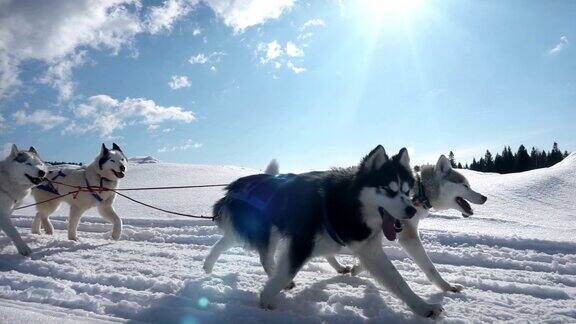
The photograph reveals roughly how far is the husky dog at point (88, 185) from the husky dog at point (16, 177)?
2.92ft

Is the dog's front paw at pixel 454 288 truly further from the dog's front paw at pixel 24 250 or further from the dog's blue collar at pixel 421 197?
the dog's front paw at pixel 24 250

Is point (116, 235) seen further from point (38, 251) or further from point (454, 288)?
point (454, 288)

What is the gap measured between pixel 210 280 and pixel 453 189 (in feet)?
10.0

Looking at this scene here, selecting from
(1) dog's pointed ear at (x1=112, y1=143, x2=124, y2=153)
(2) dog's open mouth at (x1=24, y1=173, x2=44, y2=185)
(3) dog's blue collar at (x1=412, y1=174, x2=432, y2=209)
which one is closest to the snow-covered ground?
(3) dog's blue collar at (x1=412, y1=174, x2=432, y2=209)

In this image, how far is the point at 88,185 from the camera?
6496 millimetres

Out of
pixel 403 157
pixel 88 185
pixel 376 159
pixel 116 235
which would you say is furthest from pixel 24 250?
pixel 403 157

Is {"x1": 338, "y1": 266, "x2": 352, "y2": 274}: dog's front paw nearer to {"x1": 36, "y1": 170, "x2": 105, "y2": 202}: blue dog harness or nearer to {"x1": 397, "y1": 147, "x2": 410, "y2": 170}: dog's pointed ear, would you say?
{"x1": 397, "y1": 147, "x2": 410, "y2": 170}: dog's pointed ear

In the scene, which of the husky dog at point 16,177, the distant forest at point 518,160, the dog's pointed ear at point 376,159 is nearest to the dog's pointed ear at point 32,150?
the husky dog at point 16,177

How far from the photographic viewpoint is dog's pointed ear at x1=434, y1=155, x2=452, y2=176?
5.03 meters

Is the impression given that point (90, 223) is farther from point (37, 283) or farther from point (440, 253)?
point (440, 253)

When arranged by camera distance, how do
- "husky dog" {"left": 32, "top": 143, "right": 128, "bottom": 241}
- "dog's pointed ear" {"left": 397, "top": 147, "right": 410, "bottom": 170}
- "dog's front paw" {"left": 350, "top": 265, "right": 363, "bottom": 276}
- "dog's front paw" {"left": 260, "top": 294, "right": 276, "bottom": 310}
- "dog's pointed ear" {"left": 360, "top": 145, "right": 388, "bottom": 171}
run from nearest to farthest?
"dog's front paw" {"left": 260, "top": 294, "right": 276, "bottom": 310}, "dog's pointed ear" {"left": 360, "top": 145, "right": 388, "bottom": 171}, "dog's pointed ear" {"left": 397, "top": 147, "right": 410, "bottom": 170}, "dog's front paw" {"left": 350, "top": 265, "right": 363, "bottom": 276}, "husky dog" {"left": 32, "top": 143, "right": 128, "bottom": 241}

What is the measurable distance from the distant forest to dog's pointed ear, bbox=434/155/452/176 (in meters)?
42.0

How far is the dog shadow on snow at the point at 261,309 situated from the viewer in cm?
288

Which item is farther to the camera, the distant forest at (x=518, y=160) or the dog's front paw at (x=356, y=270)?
the distant forest at (x=518, y=160)
